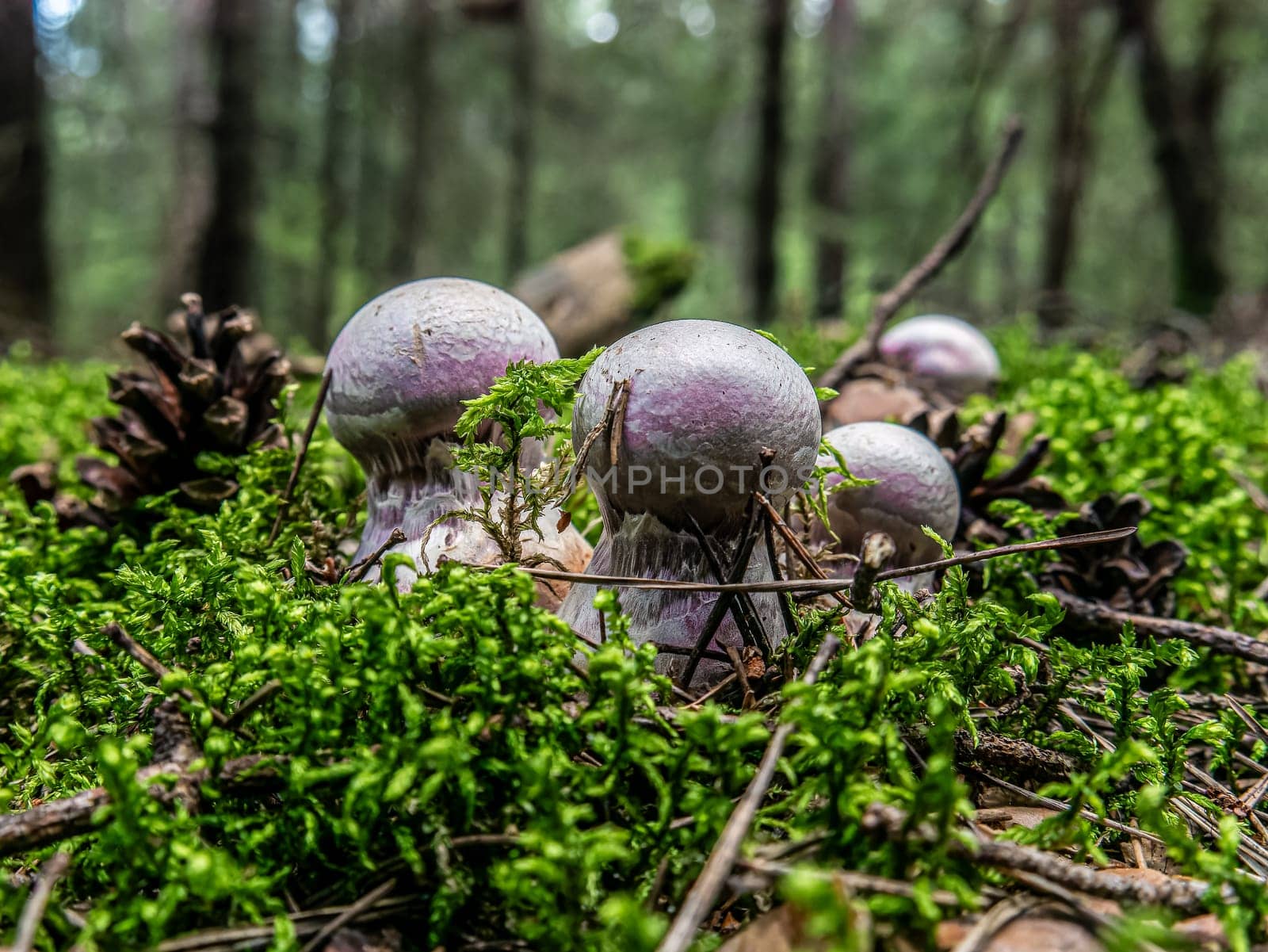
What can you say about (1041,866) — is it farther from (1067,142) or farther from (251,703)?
(1067,142)

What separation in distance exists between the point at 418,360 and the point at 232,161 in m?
6.17

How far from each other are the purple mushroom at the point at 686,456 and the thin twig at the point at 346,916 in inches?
19.9

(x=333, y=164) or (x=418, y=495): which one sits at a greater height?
(x=333, y=164)

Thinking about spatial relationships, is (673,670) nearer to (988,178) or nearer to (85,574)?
(85,574)

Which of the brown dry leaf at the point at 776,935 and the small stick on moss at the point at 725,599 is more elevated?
the small stick on moss at the point at 725,599

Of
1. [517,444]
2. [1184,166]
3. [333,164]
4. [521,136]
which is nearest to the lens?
[517,444]

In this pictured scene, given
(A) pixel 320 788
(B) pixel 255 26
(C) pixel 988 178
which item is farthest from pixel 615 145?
(A) pixel 320 788

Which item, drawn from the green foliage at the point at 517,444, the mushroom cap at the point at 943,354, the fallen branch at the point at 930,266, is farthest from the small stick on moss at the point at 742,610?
the mushroom cap at the point at 943,354

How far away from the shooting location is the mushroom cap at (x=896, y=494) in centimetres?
174

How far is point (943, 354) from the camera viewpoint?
344cm

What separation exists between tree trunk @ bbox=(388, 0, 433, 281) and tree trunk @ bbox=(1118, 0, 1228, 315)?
767cm

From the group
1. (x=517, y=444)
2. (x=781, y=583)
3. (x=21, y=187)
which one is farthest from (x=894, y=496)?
(x=21, y=187)

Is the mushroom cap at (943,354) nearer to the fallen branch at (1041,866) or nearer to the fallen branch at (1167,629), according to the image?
the fallen branch at (1167,629)

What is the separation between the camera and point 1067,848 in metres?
1.19
